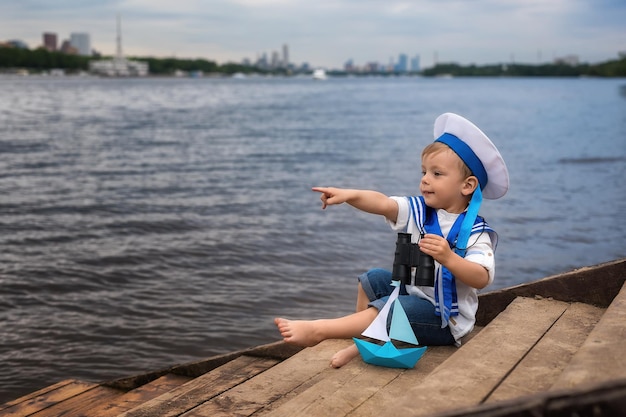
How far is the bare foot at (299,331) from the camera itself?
11.6 feet

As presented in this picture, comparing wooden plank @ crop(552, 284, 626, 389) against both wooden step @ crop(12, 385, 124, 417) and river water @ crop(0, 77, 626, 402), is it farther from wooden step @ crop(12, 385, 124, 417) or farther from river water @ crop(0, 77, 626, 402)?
river water @ crop(0, 77, 626, 402)

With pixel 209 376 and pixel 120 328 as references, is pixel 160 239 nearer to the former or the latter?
pixel 120 328

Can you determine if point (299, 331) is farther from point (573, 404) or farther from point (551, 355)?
point (573, 404)

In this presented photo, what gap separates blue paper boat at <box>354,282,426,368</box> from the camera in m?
3.18

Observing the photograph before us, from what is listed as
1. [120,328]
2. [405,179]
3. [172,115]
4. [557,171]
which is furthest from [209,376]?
[172,115]

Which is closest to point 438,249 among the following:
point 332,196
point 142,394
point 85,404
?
point 332,196

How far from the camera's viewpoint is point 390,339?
3.48 metres

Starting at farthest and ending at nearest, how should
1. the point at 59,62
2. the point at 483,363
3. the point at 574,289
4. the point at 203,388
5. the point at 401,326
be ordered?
the point at 59,62 < the point at 574,289 < the point at 203,388 < the point at 401,326 < the point at 483,363

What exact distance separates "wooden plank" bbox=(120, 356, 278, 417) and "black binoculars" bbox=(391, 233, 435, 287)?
1069mm

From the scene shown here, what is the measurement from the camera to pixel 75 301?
758 cm

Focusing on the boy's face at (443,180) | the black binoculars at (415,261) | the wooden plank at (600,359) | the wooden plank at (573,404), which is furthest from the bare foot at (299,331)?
the wooden plank at (573,404)

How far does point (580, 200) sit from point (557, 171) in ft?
16.2

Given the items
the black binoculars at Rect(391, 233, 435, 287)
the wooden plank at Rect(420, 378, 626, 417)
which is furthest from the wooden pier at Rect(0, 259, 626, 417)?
the black binoculars at Rect(391, 233, 435, 287)

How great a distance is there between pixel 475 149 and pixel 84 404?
254 cm
